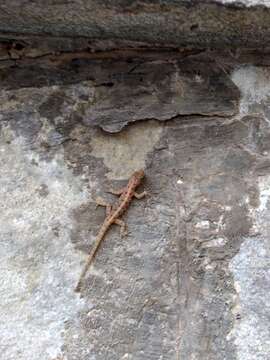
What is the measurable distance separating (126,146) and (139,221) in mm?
265

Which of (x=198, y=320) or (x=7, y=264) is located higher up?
(x=7, y=264)

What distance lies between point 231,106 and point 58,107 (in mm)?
585

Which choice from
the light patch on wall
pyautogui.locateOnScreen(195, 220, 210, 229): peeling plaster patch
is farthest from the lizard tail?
the light patch on wall

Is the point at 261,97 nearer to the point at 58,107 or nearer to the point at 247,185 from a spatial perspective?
the point at 247,185

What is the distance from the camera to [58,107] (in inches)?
84.3

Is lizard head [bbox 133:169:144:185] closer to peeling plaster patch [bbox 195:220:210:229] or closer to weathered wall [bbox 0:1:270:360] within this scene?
weathered wall [bbox 0:1:270:360]

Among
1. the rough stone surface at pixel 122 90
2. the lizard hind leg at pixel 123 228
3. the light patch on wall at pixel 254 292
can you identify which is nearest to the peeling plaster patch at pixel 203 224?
the light patch on wall at pixel 254 292

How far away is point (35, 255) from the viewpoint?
1992 mm

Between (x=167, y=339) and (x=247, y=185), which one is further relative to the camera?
(x=247, y=185)

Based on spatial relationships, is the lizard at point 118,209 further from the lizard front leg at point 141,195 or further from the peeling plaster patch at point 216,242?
the peeling plaster patch at point 216,242

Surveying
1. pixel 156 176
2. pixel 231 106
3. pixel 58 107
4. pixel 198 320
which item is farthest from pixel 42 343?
pixel 231 106

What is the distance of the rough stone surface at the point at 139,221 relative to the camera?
1926mm

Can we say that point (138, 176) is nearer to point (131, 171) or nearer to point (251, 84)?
point (131, 171)

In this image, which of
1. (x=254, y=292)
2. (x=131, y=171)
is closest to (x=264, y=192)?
(x=254, y=292)
